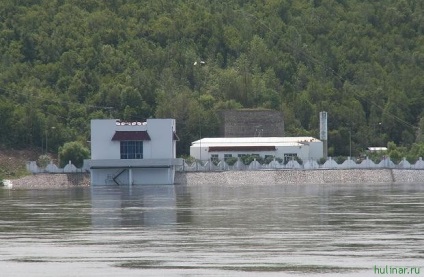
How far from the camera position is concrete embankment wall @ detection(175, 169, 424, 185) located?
8756 centimetres

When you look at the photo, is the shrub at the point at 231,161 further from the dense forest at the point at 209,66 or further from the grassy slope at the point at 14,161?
the dense forest at the point at 209,66

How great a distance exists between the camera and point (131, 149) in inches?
3531

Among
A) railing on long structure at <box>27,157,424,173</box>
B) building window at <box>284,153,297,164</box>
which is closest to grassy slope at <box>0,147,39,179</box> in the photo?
railing on long structure at <box>27,157,424,173</box>

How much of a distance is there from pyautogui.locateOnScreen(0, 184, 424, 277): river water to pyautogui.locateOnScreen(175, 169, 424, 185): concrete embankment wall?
78.2 ft

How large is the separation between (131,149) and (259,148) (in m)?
10.1

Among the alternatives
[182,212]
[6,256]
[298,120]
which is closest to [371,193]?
[182,212]

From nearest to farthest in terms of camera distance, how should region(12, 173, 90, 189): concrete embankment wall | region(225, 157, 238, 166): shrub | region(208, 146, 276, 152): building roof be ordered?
region(12, 173, 90, 189): concrete embankment wall → region(225, 157, 238, 166): shrub → region(208, 146, 276, 152): building roof

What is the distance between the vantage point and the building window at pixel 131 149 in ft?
294

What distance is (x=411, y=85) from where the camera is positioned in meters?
126

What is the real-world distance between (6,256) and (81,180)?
177 ft

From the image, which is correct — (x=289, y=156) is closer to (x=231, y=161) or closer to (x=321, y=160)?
(x=321, y=160)

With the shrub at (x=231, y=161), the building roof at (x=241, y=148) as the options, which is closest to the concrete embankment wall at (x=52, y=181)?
the shrub at (x=231, y=161)

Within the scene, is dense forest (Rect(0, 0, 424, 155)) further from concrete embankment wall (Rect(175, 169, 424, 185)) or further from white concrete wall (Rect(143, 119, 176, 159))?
concrete embankment wall (Rect(175, 169, 424, 185))
